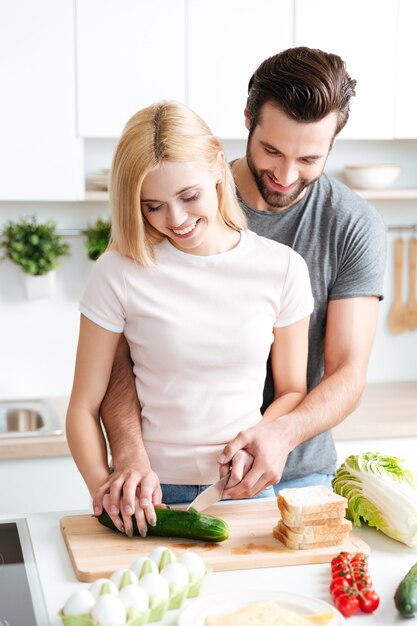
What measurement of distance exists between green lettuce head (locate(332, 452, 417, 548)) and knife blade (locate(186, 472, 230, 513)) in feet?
0.75

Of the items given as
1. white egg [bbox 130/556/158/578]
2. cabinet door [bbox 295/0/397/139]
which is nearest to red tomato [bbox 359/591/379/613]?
white egg [bbox 130/556/158/578]

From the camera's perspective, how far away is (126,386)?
1737mm

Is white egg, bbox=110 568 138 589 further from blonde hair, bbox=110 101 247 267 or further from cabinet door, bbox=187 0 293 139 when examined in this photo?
cabinet door, bbox=187 0 293 139

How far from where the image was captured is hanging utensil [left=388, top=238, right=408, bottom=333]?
11.6ft

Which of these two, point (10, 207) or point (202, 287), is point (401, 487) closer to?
point (202, 287)

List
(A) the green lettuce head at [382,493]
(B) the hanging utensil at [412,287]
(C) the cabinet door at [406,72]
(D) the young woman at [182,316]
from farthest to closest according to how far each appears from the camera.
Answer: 1. (B) the hanging utensil at [412,287]
2. (C) the cabinet door at [406,72]
3. (D) the young woman at [182,316]
4. (A) the green lettuce head at [382,493]

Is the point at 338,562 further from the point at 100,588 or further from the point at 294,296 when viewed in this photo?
the point at 294,296

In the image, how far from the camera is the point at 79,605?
44.8 inches

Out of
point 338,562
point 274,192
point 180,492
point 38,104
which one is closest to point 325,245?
point 274,192

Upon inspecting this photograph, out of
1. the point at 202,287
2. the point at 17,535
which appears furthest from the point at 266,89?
the point at 17,535

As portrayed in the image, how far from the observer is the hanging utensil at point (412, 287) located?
3525mm

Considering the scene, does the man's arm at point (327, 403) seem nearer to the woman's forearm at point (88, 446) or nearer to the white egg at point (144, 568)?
the woman's forearm at point (88, 446)

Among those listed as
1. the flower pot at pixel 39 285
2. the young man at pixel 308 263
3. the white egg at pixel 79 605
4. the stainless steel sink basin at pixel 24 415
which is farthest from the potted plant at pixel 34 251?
the white egg at pixel 79 605

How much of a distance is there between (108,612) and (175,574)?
0.14 m
